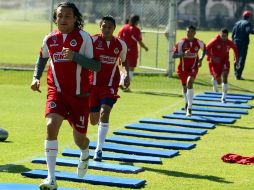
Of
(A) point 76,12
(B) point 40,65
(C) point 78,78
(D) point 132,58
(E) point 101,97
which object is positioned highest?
(A) point 76,12

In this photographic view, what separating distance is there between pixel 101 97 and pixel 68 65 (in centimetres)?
291

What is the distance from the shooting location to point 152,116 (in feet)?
60.1

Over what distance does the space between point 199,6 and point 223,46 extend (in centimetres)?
4543

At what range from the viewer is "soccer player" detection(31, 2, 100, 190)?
9.86 meters

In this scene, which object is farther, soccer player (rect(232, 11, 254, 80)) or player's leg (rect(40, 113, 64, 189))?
soccer player (rect(232, 11, 254, 80))

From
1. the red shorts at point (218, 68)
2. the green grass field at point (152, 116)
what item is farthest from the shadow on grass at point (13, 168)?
the red shorts at point (218, 68)

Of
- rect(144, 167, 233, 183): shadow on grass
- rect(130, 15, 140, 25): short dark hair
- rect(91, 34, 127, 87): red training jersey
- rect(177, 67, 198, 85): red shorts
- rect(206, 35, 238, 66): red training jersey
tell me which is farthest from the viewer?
rect(130, 15, 140, 25): short dark hair

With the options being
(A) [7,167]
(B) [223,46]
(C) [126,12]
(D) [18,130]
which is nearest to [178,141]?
(D) [18,130]

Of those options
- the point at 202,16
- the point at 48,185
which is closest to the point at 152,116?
the point at 48,185

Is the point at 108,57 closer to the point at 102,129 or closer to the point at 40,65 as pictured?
the point at 102,129

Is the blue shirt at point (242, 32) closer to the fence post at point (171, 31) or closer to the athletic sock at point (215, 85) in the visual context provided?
the fence post at point (171, 31)

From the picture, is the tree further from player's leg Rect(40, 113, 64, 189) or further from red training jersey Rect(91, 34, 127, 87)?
player's leg Rect(40, 113, 64, 189)

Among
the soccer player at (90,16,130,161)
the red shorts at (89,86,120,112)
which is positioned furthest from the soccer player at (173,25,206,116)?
the red shorts at (89,86,120,112)

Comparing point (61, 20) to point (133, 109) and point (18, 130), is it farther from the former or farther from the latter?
point (133, 109)
